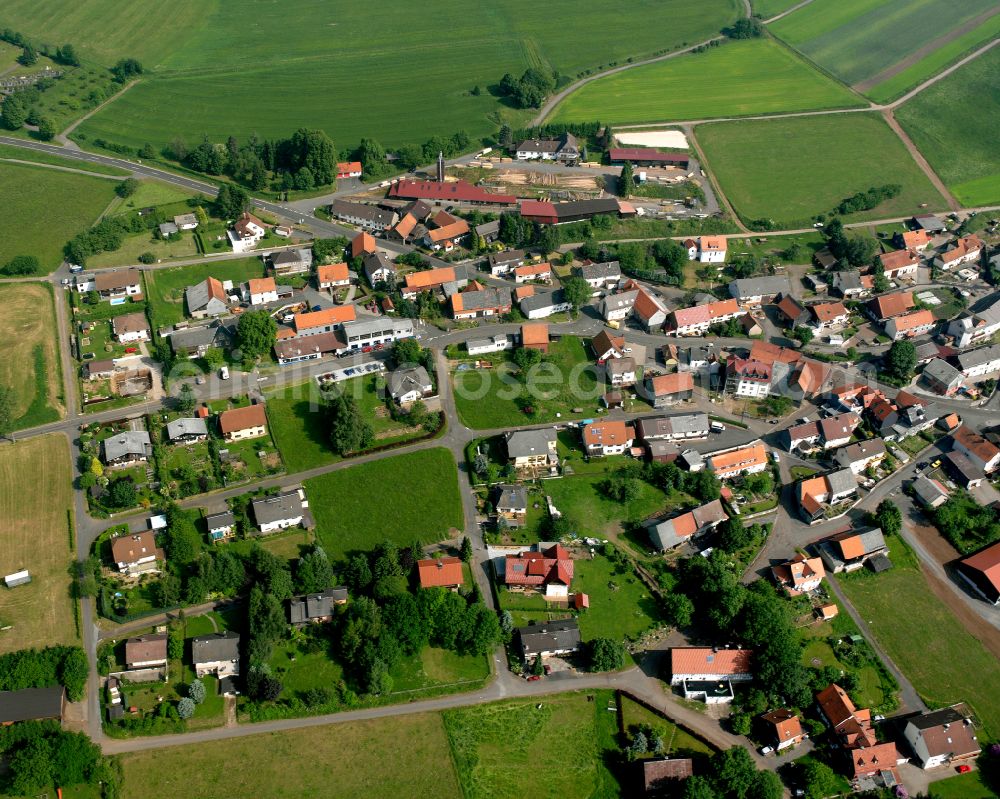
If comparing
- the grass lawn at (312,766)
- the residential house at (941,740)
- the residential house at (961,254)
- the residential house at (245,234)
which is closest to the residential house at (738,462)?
the residential house at (941,740)

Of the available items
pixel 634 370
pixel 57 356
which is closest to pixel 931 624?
pixel 634 370

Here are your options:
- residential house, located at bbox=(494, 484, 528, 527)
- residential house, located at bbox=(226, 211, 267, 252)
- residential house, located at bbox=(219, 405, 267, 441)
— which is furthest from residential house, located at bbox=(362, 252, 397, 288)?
residential house, located at bbox=(494, 484, 528, 527)

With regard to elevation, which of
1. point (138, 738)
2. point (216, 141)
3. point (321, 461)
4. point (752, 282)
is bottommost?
point (138, 738)

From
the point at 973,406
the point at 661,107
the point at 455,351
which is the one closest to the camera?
the point at 973,406

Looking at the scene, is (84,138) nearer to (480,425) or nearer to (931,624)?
(480,425)

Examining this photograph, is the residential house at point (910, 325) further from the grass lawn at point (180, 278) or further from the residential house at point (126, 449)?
the residential house at point (126, 449)
